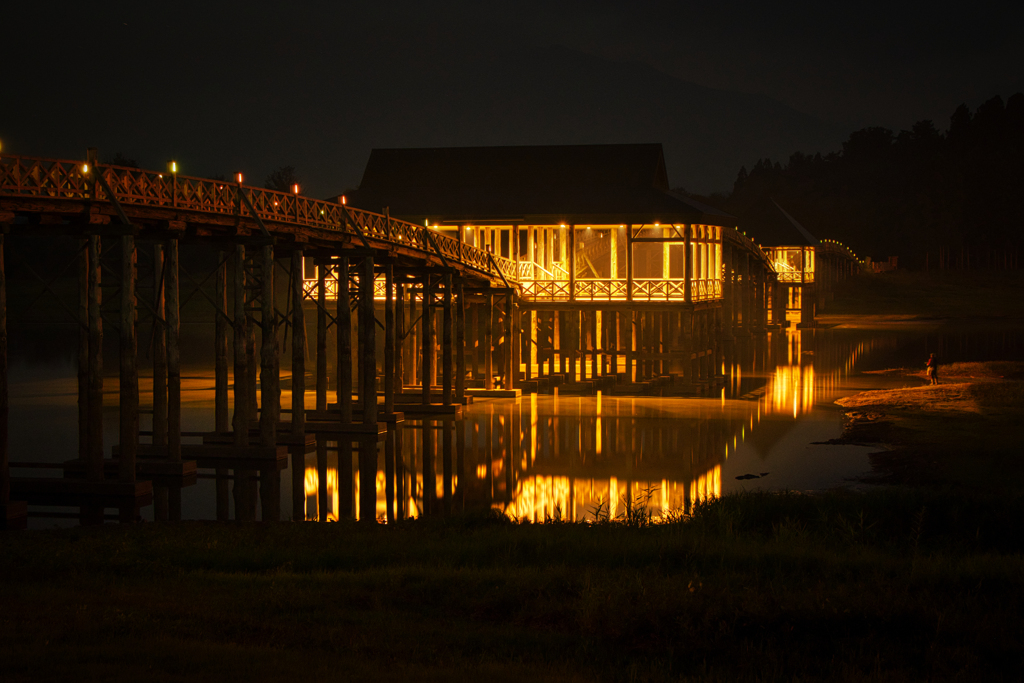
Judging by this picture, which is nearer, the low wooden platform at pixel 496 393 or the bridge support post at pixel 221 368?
the bridge support post at pixel 221 368

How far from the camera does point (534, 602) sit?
10211 mm

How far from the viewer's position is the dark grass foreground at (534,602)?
27.4 ft

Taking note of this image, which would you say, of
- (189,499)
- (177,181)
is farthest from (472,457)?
(177,181)

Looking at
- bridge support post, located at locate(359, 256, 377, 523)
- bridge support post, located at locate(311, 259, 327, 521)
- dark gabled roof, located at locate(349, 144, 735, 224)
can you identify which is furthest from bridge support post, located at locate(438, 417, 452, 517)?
dark gabled roof, located at locate(349, 144, 735, 224)

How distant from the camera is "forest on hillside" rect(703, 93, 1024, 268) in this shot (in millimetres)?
147500

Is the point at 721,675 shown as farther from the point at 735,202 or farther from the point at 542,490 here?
the point at 735,202

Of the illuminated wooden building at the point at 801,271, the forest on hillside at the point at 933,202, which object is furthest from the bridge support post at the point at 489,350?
the forest on hillside at the point at 933,202

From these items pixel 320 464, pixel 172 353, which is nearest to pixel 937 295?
pixel 320 464

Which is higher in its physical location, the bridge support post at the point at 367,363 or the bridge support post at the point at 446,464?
the bridge support post at the point at 367,363

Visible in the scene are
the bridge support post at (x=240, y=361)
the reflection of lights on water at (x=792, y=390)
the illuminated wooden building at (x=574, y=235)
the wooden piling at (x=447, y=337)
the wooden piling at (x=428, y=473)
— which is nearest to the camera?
the wooden piling at (x=428, y=473)

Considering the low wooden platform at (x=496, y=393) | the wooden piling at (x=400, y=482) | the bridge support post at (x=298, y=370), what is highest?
the bridge support post at (x=298, y=370)

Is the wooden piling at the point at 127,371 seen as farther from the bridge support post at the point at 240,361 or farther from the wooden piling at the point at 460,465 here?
the wooden piling at the point at 460,465

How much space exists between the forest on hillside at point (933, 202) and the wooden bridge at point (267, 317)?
89.1 metres

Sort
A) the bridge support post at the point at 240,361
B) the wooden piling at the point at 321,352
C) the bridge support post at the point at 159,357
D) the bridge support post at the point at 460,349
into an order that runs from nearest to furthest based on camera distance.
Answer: the bridge support post at the point at 159,357 < the bridge support post at the point at 240,361 < the wooden piling at the point at 321,352 < the bridge support post at the point at 460,349
